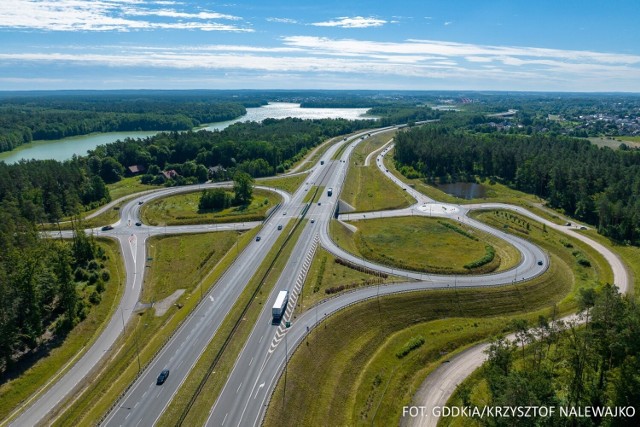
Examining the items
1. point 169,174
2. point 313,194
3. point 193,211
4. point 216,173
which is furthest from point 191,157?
point 313,194

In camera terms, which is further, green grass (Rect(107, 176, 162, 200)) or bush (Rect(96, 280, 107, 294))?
green grass (Rect(107, 176, 162, 200))

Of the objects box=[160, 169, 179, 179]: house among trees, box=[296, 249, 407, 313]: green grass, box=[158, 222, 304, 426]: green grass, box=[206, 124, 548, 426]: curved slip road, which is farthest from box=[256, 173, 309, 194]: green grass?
box=[158, 222, 304, 426]: green grass

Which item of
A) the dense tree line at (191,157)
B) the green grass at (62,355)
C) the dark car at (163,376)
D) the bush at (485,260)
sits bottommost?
the green grass at (62,355)

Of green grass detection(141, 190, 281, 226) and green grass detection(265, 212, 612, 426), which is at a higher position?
green grass detection(141, 190, 281, 226)

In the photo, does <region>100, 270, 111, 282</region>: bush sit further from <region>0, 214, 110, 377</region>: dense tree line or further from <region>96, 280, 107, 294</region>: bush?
<region>96, 280, 107, 294</region>: bush

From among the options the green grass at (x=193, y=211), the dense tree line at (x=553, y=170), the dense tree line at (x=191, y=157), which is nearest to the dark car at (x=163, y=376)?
the green grass at (x=193, y=211)

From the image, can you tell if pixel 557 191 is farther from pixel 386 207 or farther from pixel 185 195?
pixel 185 195

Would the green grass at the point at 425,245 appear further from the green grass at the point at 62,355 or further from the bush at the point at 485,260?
the green grass at the point at 62,355
